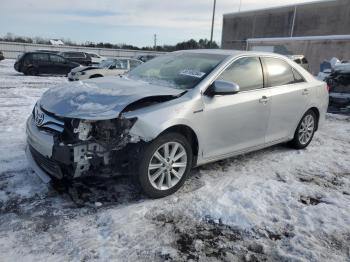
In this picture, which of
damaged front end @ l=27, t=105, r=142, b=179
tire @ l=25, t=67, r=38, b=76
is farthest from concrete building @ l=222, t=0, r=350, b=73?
damaged front end @ l=27, t=105, r=142, b=179

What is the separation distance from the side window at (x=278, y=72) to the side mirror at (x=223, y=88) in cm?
113

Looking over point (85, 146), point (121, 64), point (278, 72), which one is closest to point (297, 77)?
point (278, 72)

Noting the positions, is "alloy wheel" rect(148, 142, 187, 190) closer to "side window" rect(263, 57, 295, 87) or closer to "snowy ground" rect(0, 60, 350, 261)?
"snowy ground" rect(0, 60, 350, 261)

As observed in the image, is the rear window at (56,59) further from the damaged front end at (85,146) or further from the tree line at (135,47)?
the tree line at (135,47)

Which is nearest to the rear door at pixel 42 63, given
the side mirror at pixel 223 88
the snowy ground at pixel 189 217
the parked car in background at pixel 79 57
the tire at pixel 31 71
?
the tire at pixel 31 71

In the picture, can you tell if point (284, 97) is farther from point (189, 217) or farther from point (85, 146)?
point (85, 146)

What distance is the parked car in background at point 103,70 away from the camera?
14.4 meters

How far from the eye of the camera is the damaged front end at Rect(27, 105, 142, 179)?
3406 millimetres

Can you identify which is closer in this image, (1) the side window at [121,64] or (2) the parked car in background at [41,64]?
(1) the side window at [121,64]

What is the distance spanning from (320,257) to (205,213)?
1.15m

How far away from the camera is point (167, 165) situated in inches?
152

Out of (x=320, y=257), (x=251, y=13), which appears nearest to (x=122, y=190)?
(x=320, y=257)

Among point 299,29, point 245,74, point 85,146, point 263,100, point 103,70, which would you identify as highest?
point 299,29

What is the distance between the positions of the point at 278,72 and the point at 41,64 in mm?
16583
